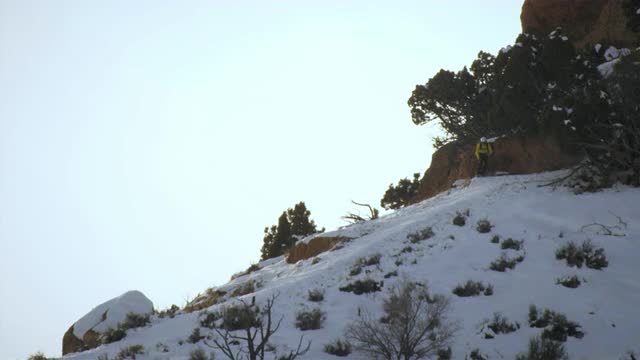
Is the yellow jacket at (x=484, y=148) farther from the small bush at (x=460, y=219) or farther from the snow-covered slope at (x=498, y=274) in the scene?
the small bush at (x=460, y=219)

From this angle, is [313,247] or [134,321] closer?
[134,321]

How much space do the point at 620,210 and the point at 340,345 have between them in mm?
9803

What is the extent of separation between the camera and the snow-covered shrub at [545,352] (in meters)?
8.39

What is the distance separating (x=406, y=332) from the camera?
873 centimetres

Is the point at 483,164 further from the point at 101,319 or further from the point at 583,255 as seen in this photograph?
the point at 101,319

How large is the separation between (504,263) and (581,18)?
2181 cm

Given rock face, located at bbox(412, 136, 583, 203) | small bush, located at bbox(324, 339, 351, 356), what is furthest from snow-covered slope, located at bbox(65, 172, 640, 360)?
rock face, located at bbox(412, 136, 583, 203)

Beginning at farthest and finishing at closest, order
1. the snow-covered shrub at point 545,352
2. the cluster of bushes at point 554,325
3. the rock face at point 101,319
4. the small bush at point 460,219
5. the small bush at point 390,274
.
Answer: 1. the small bush at point 460,219
2. the rock face at point 101,319
3. the small bush at point 390,274
4. the cluster of bushes at point 554,325
5. the snow-covered shrub at point 545,352

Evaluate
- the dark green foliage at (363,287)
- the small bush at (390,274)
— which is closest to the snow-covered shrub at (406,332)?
the dark green foliage at (363,287)

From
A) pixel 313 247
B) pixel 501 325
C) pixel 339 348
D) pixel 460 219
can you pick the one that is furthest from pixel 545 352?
pixel 313 247

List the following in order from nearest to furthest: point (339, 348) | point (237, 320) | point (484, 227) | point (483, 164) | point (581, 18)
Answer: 1. point (339, 348)
2. point (237, 320)
3. point (484, 227)
4. point (483, 164)
5. point (581, 18)

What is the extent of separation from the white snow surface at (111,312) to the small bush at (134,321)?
472 millimetres

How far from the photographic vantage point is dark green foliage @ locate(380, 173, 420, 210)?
32.1 metres

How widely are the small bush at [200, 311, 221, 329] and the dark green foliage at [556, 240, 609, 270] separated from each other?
28.2 ft
